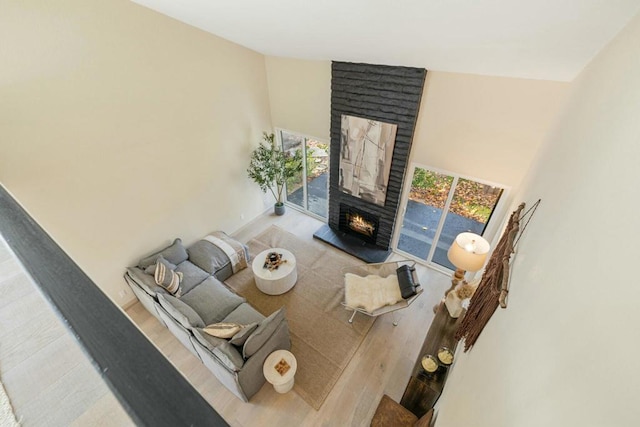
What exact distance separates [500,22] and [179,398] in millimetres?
2520

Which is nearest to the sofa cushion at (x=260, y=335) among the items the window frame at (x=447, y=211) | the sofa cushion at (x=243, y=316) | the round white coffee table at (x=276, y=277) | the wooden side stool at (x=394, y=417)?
the sofa cushion at (x=243, y=316)

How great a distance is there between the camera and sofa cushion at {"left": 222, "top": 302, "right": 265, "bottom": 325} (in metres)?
3.76

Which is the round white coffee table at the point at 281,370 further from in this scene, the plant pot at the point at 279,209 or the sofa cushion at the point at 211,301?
the plant pot at the point at 279,209

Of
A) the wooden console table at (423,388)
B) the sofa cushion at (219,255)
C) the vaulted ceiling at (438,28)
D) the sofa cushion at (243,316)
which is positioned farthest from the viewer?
the sofa cushion at (219,255)

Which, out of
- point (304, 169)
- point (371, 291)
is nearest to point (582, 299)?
point (371, 291)

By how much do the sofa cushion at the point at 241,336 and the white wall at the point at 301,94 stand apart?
3.57 meters

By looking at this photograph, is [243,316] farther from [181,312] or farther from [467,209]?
[467,209]

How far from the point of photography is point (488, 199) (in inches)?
163

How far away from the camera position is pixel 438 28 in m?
2.11

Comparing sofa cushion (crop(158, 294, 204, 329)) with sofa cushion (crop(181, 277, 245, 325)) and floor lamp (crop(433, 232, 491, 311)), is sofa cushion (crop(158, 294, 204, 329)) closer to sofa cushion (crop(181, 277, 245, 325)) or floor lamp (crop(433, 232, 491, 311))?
sofa cushion (crop(181, 277, 245, 325))

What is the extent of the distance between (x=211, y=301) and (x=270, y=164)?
9.31 ft

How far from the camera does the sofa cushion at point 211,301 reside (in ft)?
12.7

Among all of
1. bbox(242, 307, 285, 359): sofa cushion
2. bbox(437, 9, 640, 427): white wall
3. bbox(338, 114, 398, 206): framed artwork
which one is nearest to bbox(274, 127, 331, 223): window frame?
bbox(338, 114, 398, 206): framed artwork

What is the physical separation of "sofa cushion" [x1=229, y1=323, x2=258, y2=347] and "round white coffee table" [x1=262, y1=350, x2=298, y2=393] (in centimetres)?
42
